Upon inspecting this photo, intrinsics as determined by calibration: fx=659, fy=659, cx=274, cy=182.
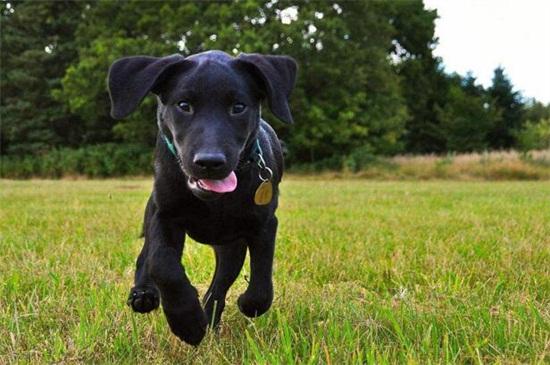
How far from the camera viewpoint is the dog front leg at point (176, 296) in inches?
99.0

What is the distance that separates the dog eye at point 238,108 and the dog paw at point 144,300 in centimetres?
84

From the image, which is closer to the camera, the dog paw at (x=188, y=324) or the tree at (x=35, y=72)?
the dog paw at (x=188, y=324)

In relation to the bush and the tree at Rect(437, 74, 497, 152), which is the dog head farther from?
the tree at Rect(437, 74, 497, 152)

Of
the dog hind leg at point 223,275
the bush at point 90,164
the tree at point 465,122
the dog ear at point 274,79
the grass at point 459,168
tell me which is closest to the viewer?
the dog ear at point 274,79

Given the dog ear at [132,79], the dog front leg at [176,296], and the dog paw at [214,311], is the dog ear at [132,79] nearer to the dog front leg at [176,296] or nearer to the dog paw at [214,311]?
the dog front leg at [176,296]

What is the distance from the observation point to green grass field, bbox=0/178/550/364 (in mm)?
2455

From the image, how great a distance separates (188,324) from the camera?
98.8 inches

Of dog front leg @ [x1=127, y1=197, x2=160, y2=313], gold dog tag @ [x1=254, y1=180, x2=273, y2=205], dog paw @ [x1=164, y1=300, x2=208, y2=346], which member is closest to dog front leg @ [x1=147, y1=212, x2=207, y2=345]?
dog paw @ [x1=164, y1=300, x2=208, y2=346]

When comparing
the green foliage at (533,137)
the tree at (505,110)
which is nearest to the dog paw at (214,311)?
the green foliage at (533,137)

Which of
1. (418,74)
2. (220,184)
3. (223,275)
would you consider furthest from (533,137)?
(220,184)

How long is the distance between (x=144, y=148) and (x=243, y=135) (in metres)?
28.3

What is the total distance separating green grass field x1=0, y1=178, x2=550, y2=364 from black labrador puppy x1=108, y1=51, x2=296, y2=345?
17 cm

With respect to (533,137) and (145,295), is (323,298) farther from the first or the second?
(533,137)

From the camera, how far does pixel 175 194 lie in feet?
9.07
